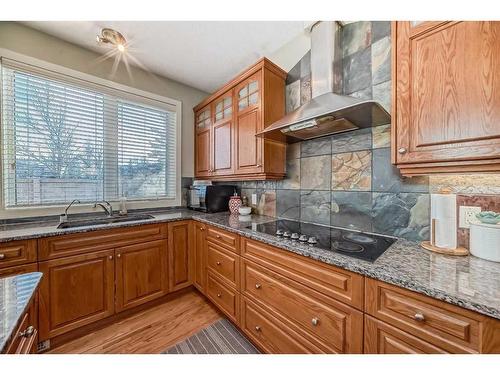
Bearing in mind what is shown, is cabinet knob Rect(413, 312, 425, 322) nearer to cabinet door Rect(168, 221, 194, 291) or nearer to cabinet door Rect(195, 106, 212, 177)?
cabinet door Rect(168, 221, 194, 291)

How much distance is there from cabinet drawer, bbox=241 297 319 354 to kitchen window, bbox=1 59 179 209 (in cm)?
174

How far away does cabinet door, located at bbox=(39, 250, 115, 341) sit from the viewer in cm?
140

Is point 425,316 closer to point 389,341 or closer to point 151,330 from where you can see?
point 389,341

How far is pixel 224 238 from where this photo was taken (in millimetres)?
1659

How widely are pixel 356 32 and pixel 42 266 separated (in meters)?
2.79

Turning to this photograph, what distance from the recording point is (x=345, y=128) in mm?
1441

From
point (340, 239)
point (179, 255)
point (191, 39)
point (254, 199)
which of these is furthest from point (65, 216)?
point (340, 239)

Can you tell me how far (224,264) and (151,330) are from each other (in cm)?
79

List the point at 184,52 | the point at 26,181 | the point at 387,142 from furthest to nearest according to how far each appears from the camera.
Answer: the point at 184,52 < the point at 26,181 < the point at 387,142

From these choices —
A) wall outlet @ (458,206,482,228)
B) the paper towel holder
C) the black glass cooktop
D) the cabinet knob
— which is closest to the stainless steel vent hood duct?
the paper towel holder

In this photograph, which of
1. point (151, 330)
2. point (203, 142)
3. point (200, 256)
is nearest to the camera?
point (151, 330)

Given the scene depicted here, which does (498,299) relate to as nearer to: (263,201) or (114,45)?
(263,201)

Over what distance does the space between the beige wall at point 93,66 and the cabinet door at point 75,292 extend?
1.42 m
